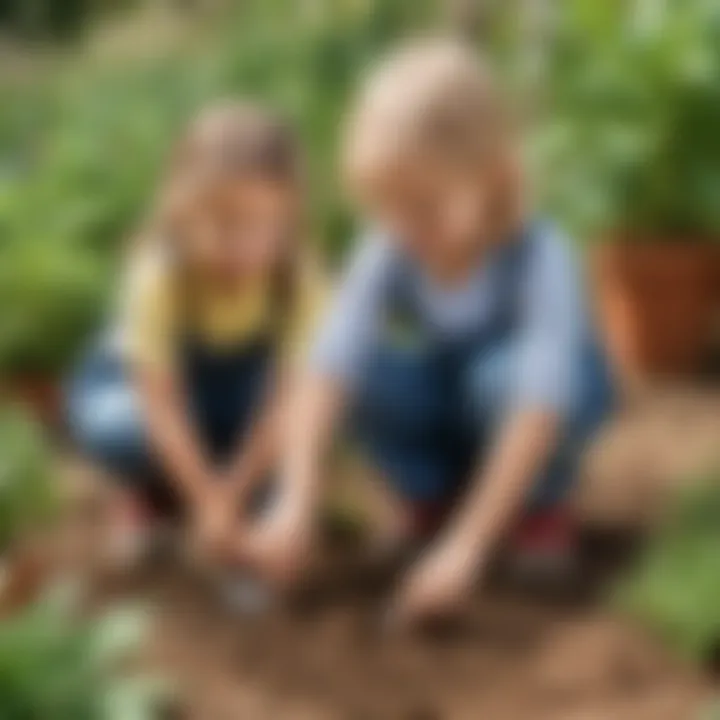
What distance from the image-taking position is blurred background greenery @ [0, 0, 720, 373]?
113cm

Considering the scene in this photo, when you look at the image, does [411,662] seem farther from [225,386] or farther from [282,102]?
[282,102]

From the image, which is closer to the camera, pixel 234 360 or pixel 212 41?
pixel 234 360

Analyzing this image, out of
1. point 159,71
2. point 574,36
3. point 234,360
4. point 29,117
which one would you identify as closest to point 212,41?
point 159,71

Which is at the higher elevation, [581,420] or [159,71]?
[159,71]

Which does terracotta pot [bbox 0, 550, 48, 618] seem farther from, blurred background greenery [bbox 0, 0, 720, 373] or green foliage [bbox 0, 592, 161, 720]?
blurred background greenery [bbox 0, 0, 720, 373]

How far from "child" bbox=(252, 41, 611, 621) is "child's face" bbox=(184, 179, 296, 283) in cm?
5

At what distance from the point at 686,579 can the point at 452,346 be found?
0.65 feet

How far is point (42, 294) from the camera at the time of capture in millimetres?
1118

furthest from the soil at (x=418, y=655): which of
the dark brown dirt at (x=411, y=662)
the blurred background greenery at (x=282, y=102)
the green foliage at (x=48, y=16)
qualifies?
the green foliage at (x=48, y=16)

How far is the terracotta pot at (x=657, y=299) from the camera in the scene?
4.06 ft

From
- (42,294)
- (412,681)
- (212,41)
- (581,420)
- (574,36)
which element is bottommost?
(412,681)

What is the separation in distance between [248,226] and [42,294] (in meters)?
0.21

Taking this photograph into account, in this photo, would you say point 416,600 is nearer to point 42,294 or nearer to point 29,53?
point 42,294

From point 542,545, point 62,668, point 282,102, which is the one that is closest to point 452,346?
point 542,545
